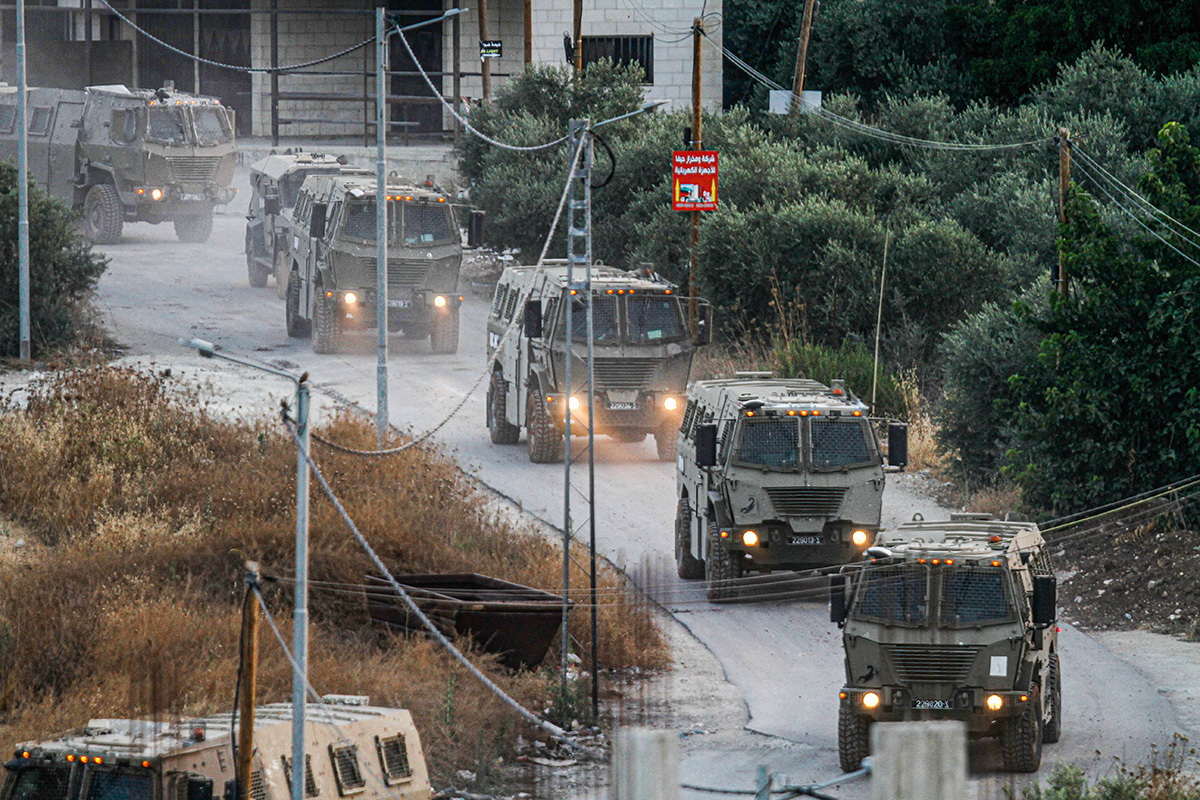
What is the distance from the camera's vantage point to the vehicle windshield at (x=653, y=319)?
22984 millimetres

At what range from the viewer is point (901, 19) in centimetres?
4503

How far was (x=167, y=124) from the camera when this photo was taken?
37.6 metres

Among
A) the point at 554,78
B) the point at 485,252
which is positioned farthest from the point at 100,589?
the point at 554,78

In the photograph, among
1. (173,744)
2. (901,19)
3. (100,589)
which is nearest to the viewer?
(173,744)

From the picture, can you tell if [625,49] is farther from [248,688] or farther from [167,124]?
[248,688]

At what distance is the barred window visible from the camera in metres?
17.5

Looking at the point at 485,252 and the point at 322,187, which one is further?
the point at 485,252

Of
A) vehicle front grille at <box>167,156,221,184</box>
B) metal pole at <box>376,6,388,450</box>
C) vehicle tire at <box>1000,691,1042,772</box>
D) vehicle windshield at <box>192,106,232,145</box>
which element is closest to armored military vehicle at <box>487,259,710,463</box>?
metal pole at <box>376,6,388,450</box>

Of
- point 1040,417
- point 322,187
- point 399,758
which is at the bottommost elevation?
point 399,758

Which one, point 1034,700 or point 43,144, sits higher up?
point 43,144

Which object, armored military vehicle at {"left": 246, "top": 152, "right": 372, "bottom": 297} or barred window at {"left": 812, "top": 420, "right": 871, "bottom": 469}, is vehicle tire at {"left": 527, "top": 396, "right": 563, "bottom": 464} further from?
armored military vehicle at {"left": 246, "top": 152, "right": 372, "bottom": 297}

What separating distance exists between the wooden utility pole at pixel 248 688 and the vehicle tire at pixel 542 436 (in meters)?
12.8

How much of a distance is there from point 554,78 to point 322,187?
1210cm

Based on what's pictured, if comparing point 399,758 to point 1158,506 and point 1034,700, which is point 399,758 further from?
point 1158,506
